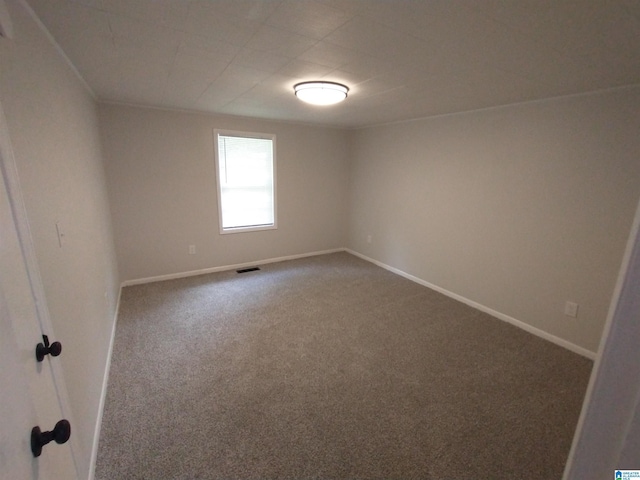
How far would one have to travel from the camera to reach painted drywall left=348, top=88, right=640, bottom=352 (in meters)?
2.27

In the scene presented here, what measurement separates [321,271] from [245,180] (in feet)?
5.93

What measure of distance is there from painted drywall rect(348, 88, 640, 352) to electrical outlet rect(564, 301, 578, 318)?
3cm

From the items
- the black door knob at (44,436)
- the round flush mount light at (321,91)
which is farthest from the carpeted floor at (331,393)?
the round flush mount light at (321,91)

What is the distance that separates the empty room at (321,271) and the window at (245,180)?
0.03 metres

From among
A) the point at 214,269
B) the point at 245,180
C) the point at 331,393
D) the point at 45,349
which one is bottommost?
the point at 331,393

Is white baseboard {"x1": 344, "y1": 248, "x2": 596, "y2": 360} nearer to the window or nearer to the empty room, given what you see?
the empty room

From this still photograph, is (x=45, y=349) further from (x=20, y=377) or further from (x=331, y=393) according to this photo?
(x=331, y=393)

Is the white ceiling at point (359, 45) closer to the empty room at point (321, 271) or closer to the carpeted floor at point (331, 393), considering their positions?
the empty room at point (321, 271)

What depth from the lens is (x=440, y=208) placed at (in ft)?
11.9

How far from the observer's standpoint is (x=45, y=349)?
854 millimetres

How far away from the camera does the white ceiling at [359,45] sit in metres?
1.27

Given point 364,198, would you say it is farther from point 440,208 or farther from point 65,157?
point 65,157

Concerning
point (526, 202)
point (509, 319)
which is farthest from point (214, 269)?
point (526, 202)

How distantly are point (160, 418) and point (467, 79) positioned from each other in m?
3.15
